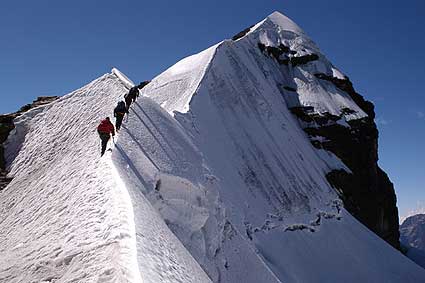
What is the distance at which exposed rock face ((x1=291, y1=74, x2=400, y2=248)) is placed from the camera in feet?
150

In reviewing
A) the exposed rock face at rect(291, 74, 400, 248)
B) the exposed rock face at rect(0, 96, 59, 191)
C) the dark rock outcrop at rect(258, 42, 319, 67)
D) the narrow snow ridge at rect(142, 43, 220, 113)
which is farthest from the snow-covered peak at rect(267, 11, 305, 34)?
the exposed rock face at rect(0, 96, 59, 191)

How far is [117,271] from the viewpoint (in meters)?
5.91

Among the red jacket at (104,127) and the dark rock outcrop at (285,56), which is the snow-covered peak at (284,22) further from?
the red jacket at (104,127)

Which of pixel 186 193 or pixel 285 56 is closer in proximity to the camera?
pixel 186 193

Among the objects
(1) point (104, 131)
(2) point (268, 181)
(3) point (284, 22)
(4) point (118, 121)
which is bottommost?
(2) point (268, 181)

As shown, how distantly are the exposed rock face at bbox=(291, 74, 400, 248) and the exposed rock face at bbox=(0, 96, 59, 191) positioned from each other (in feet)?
100

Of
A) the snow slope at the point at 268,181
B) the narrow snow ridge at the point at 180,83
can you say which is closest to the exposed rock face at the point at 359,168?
the snow slope at the point at 268,181

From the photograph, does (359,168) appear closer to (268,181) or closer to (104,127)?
(268,181)

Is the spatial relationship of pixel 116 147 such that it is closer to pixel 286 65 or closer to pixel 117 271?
→ pixel 117 271

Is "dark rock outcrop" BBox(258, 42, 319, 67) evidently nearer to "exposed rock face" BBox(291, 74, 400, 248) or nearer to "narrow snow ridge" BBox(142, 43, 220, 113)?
"exposed rock face" BBox(291, 74, 400, 248)

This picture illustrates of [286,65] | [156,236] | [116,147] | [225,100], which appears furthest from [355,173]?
[156,236]

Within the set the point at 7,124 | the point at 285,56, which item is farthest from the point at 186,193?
the point at 285,56

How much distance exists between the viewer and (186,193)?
47.6 ft

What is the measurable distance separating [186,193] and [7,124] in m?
11.9
